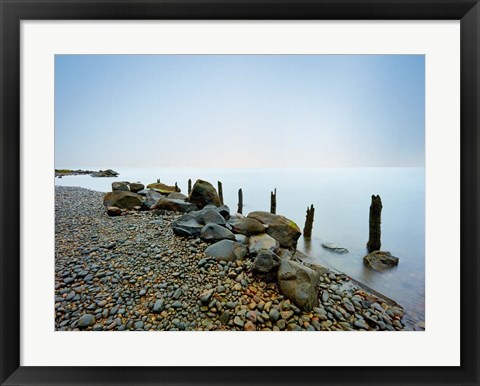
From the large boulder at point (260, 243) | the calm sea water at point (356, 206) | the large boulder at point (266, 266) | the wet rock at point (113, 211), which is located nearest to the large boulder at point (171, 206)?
the calm sea water at point (356, 206)

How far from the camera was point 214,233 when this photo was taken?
1.85 meters

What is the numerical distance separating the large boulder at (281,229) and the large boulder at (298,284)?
0.90 meters

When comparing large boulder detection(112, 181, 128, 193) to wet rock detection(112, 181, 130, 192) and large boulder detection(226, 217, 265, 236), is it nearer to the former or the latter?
wet rock detection(112, 181, 130, 192)

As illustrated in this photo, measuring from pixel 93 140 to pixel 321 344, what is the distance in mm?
2291

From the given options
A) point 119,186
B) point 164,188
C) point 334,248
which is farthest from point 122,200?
point 334,248

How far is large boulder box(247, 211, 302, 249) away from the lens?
2.36 metres

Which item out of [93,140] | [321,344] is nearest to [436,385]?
[321,344]

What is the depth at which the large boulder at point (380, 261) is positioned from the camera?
2.70 metres

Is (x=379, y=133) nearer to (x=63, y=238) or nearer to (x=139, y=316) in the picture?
(x=139, y=316)

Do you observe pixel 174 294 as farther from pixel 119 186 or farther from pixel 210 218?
pixel 119 186

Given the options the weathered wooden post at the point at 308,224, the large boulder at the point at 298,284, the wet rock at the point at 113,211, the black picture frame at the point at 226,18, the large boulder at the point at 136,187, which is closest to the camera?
the black picture frame at the point at 226,18

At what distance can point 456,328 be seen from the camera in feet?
3.49

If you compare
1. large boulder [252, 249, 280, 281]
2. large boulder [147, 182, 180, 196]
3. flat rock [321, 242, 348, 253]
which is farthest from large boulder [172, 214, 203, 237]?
flat rock [321, 242, 348, 253]

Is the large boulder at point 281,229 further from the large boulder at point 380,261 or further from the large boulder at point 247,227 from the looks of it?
the large boulder at point 380,261
